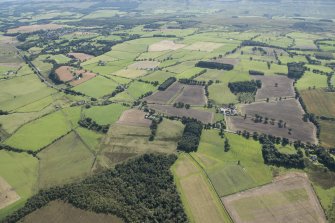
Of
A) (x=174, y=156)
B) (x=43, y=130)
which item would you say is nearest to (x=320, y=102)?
(x=174, y=156)

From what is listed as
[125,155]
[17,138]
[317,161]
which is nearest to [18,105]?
[17,138]

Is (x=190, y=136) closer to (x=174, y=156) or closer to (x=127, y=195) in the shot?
(x=174, y=156)

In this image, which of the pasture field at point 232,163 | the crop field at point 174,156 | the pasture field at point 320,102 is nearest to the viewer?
the crop field at point 174,156

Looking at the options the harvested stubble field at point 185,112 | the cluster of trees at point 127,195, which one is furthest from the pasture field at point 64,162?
the harvested stubble field at point 185,112

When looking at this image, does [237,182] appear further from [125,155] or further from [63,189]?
[63,189]

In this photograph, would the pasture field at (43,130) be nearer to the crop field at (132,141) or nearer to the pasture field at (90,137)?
the pasture field at (90,137)

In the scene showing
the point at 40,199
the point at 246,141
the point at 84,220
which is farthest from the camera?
the point at 246,141

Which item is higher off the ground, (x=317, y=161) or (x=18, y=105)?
(x=317, y=161)
